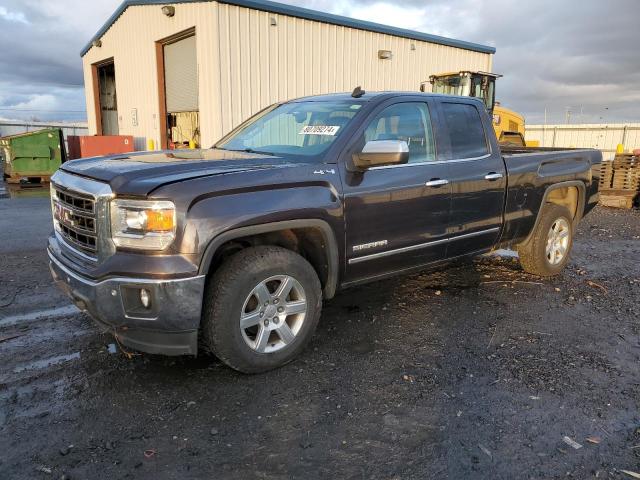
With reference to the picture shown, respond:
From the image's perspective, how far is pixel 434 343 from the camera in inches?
152

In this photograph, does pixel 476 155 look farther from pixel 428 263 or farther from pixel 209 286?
pixel 209 286

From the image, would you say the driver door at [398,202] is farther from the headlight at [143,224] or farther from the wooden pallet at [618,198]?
the wooden pallet at [618,198]

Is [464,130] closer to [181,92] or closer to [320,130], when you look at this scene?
[320,130]

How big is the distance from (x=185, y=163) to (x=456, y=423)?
2.30 meters

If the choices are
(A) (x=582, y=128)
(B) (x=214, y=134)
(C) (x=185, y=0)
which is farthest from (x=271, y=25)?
(A) (x=582, y=128)

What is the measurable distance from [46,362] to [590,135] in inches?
1382

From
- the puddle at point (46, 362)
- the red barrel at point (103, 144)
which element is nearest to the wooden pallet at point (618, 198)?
the puddle at point (46, 362)

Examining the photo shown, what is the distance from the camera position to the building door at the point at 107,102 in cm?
2103

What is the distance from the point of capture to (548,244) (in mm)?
5496

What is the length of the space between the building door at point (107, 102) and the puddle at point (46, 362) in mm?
19662

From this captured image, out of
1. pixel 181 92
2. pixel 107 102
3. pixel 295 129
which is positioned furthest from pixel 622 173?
pixel 107 102

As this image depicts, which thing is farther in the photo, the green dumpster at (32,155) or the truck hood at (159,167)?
the green dumpster at (32,155)

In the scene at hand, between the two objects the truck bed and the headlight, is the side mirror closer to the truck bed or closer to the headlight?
the headlight

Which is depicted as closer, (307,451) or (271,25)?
(307,451)
